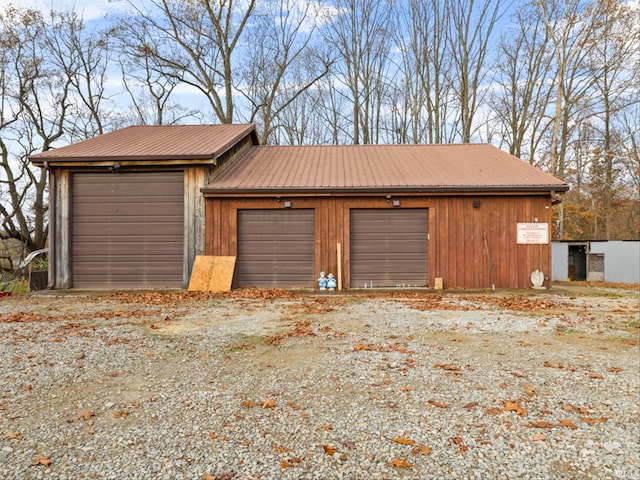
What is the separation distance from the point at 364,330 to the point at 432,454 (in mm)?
3372

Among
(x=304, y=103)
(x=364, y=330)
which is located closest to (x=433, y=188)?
(x=364, y=330)

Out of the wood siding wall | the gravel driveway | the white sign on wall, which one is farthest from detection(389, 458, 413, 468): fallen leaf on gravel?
the white sign on wall

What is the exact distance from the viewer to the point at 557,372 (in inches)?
160

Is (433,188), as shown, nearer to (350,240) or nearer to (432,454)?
(350,240)

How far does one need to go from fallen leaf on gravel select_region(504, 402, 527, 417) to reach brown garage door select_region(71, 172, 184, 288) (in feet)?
30.4

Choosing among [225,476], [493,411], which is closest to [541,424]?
[493,411]

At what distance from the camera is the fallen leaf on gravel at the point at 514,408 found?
124 inches

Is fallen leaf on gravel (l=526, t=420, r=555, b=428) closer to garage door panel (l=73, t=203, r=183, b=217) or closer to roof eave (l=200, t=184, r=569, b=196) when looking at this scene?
roof eave (l=200, t=184, r=569, b=196)

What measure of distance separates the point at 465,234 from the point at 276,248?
16.3 feet

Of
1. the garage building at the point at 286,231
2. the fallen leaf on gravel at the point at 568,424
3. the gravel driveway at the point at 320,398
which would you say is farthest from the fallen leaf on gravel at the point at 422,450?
the garage building at the point at 286,231

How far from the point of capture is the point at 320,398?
3.42 meters

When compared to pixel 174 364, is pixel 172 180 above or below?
above

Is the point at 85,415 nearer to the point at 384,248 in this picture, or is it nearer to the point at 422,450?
the point at 422,450

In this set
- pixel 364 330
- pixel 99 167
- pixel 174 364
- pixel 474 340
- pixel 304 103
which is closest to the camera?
pixel 174 364
